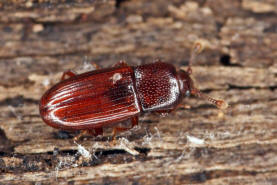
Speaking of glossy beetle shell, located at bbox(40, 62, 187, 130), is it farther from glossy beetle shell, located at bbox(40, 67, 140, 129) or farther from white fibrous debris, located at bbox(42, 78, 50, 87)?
white fibrous debris, located at bbox(42, 78, 50, 87)

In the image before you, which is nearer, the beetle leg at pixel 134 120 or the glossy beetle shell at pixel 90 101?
the glossy beetle shell at pixel 90 101

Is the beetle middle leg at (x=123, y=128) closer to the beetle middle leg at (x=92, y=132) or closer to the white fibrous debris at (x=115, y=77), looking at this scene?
the beetle middle leg at (x=92, y=132)

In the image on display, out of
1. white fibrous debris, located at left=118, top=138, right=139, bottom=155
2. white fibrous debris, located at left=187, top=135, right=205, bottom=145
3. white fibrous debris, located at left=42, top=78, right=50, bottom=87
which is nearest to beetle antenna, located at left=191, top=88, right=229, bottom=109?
white fibrous debris, located at left=187, top=135, right=205, bottom=145

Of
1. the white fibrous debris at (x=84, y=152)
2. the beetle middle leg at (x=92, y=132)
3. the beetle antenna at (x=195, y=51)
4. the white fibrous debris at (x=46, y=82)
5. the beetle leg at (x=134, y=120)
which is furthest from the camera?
the white fibrous debris at (x=46, y=82)

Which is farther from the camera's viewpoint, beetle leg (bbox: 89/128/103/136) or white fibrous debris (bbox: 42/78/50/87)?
white fibrous debris (bbox: 42/78/50/87)

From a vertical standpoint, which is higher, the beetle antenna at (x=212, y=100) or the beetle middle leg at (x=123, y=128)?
the beetle antenna at (x=212, y=100)

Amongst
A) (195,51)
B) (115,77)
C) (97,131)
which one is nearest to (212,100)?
(195,51)

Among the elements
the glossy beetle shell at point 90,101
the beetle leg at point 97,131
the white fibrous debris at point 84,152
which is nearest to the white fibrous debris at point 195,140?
the glossy beetle shell at point 90,101

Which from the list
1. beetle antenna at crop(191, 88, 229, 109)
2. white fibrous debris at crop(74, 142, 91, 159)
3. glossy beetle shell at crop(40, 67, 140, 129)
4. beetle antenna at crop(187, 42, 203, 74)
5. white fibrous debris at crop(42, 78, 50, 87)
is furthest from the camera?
white fibrous debris at crop(42, 78, 50, 87)

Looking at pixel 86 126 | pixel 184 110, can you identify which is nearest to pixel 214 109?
pixel 184 110
